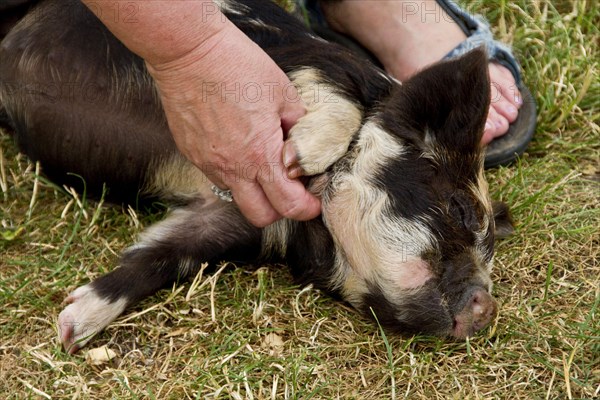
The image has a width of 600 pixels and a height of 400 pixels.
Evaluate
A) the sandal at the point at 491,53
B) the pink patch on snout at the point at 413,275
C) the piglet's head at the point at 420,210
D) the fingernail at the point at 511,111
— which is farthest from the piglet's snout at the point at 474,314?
the fingernail at the point at 511,111

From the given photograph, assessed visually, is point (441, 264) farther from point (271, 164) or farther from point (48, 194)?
point (48, 194)

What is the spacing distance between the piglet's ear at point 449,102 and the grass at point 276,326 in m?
0.58

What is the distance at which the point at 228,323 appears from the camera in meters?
2.83

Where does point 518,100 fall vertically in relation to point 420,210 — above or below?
below

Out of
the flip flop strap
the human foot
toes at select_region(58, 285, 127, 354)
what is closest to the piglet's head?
toes at select_region(58, 285, 127, 354)

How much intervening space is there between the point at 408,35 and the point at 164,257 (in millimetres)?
1659

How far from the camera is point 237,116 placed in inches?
103

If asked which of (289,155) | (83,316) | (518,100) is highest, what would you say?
(289,155)

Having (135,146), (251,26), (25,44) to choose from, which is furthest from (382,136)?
(25,44)

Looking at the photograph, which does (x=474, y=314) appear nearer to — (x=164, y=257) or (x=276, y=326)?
(x=276, y=326)

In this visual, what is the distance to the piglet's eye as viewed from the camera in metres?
2.78

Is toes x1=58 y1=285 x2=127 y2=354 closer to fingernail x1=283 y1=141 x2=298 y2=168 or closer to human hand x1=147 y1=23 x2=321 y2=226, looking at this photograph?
human hand x1=147 y1=23 x2=321 y2=226

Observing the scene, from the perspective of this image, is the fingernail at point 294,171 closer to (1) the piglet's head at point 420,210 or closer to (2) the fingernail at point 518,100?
(1) the piglet's head at point 420,210

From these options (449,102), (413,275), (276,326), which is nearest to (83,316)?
(276,326)
